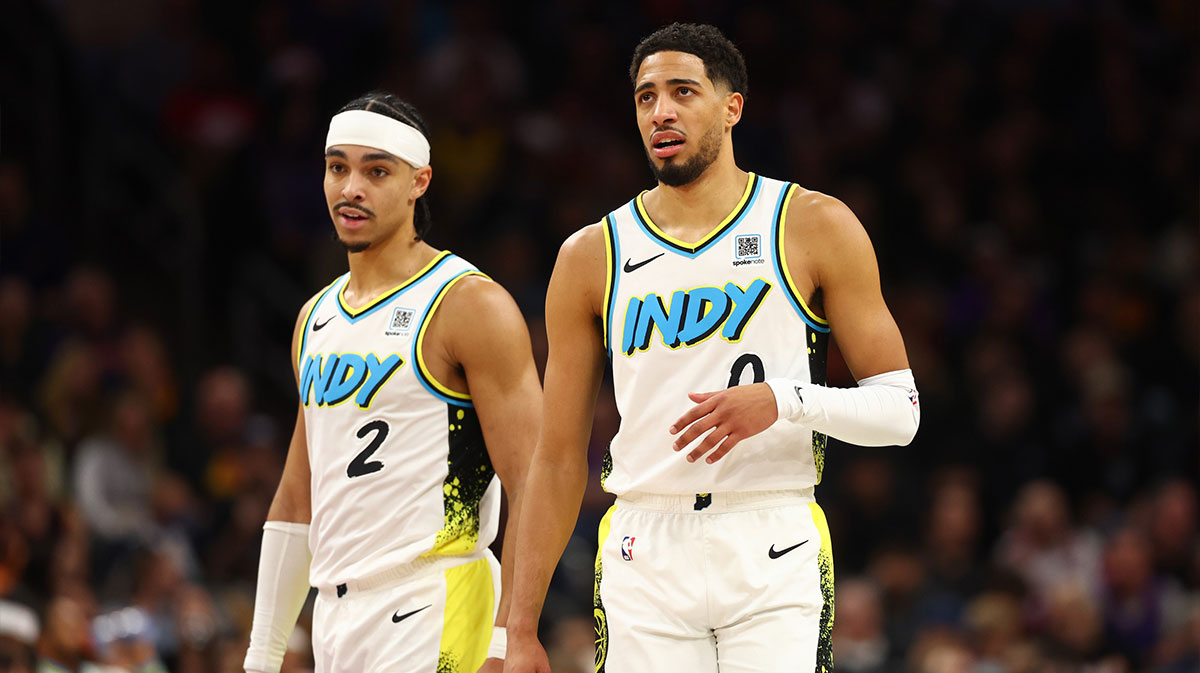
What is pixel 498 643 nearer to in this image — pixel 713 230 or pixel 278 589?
pixel 278 589

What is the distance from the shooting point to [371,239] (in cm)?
553

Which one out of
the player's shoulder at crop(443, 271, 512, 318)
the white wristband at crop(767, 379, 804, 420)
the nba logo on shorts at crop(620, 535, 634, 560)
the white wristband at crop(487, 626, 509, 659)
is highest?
the player's shoulder at crop(443, 271, 512, 318)

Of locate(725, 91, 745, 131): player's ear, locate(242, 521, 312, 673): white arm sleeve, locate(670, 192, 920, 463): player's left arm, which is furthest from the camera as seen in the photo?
locate(242, 521, 312, 673): white arm sleeve

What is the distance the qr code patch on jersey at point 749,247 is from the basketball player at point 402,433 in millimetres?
1012

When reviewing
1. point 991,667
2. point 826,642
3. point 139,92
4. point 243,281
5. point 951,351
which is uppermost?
point 139,92

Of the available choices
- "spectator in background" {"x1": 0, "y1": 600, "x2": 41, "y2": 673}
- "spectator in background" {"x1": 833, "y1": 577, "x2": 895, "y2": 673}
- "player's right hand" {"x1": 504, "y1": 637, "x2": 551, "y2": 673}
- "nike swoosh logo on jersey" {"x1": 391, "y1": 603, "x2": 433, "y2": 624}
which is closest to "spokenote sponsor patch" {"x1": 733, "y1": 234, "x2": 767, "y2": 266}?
"player's right hand" {"x1": 504, "y1": 637, "x2": 551, "y2": 673}

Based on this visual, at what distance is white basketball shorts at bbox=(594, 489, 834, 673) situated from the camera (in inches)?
173

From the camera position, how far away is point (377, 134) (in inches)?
218

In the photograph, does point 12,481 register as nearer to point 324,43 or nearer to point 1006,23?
point 324,43

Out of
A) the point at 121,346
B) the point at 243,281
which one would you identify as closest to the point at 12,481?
the point at 121,346

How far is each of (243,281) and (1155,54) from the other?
29.7ft

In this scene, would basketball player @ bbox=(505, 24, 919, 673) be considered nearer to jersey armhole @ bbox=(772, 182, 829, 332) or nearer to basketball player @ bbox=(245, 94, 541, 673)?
jersey armhole @ bbox=(772, 182, 829, 332)

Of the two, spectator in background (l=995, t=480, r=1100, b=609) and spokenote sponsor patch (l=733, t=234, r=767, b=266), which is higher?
spokenote sponsor patch (l=733, t=234, r=767, b=266)

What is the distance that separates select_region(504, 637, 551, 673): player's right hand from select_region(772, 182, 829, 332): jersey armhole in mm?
1296
